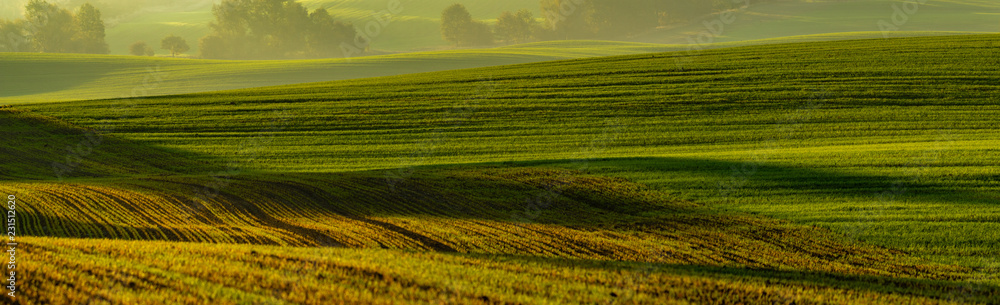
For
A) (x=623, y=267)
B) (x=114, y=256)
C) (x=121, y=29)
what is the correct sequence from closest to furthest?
(x=114, y=256) → (x=623, y=267) → (x=121, y=29)

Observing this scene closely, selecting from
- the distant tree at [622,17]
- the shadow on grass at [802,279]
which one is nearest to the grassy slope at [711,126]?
Result: the shadow on grass at [802,279]

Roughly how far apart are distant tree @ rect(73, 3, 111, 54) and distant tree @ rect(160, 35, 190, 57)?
861cm

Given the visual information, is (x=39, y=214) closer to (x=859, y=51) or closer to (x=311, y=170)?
(x=311, y=170)

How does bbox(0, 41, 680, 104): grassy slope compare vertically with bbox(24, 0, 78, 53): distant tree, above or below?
below

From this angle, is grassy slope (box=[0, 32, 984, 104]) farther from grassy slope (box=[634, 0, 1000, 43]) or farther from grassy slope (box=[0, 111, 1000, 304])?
grassy slope (box=[0, 111, 1000, 304])

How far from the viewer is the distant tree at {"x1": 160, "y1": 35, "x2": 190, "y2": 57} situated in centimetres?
10169

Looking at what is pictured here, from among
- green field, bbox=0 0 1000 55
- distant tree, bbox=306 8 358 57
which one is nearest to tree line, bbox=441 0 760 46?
green field, bbox=0 0 1000 55

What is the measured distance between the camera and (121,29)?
442 ft

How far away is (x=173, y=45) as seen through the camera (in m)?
102

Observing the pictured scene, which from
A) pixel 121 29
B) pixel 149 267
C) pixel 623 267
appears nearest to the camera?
pixel 149 267

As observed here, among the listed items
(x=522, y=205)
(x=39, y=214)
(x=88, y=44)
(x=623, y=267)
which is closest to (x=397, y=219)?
(x=522, y=205)

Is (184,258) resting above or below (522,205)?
above

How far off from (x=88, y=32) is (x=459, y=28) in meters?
56.2

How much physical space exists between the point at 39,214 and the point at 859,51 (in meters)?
40.1
